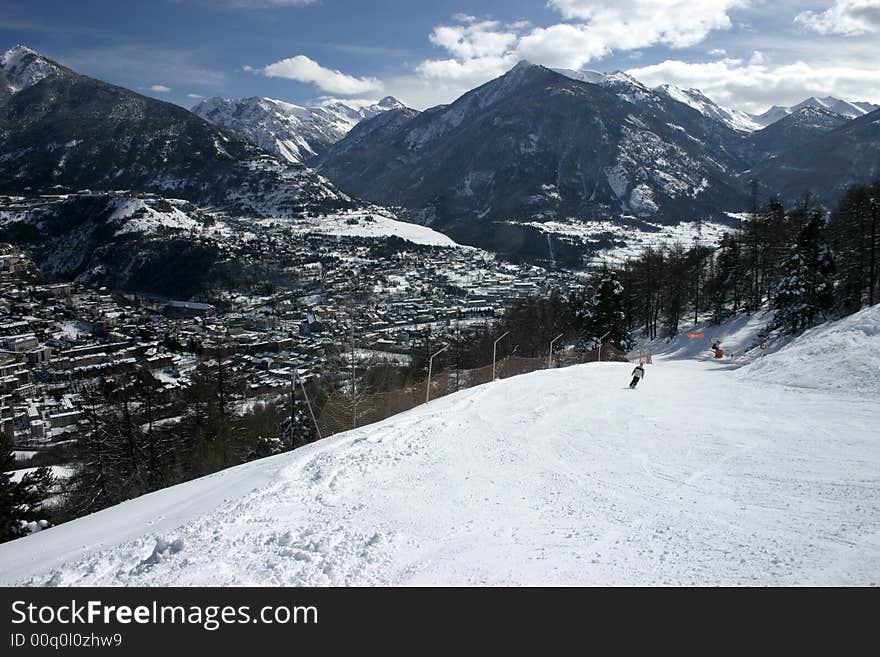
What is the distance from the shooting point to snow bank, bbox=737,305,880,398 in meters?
16.4

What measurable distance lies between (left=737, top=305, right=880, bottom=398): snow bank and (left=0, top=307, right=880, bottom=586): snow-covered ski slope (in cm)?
258

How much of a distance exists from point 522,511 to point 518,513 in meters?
0.11

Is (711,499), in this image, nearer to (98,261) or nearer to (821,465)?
(821,465)

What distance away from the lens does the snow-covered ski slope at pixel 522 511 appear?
20.6 ft

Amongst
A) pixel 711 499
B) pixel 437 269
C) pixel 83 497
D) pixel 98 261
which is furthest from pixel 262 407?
pixel 98 261

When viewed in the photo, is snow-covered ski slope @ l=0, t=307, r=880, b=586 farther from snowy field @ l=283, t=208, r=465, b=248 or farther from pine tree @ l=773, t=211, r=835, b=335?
snowy field @ l=283, t=208, r=465, b=248

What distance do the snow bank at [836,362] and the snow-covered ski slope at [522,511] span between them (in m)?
2.58

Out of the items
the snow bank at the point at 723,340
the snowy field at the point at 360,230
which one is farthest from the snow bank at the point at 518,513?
the snowy field at the point at 360,230

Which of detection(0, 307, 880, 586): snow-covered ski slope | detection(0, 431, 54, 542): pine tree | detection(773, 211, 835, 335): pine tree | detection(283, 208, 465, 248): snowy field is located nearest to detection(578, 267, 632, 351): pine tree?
→ detection(773, 211, 835, 335): pine tree

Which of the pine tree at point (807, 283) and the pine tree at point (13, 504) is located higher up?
the pine tree at point (807, 283)

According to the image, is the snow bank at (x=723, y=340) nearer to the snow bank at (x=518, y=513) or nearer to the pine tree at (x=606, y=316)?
the pine tree at (x=606, y=316)

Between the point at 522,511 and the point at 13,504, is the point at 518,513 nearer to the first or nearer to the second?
the point at 522,511
